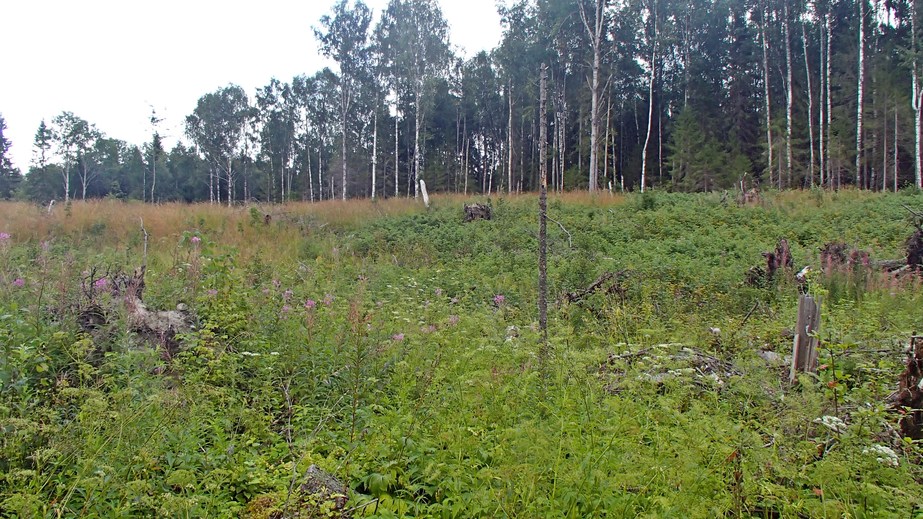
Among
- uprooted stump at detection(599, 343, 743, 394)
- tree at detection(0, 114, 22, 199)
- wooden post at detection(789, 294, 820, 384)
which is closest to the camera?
uprooted stump at detection(599, 343, 743, 394)

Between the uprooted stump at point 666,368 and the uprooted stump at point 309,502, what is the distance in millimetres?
1665

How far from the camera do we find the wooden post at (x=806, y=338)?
11.8 feet

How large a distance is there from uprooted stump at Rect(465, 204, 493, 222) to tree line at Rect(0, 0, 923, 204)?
7177mm

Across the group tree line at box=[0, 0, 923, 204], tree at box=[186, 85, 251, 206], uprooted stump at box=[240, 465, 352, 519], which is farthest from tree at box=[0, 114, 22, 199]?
uprooted stump at box=[240, 465, 352, 519]

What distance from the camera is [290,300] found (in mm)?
5102

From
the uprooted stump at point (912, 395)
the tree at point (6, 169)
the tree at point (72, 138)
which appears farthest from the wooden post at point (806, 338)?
the tree at point (6, 169)

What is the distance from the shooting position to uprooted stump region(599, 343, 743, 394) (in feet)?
10.4

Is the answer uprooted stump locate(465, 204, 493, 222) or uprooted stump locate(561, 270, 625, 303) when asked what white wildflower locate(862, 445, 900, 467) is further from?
uprooted stump locate(465, 204, 493, 222)

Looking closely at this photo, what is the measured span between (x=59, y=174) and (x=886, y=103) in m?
66.2

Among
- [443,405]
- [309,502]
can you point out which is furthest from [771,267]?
[309,502]

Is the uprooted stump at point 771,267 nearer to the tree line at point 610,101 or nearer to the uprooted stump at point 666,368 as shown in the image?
the uprooted stump at point 666,368

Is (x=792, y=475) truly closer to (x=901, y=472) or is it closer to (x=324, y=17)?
(x=901, y=472)

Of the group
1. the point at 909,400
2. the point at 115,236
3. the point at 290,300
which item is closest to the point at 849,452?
the point at 909,400

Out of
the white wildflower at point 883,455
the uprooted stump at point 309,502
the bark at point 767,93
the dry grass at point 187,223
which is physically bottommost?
the uprooted stump at point 309,502
